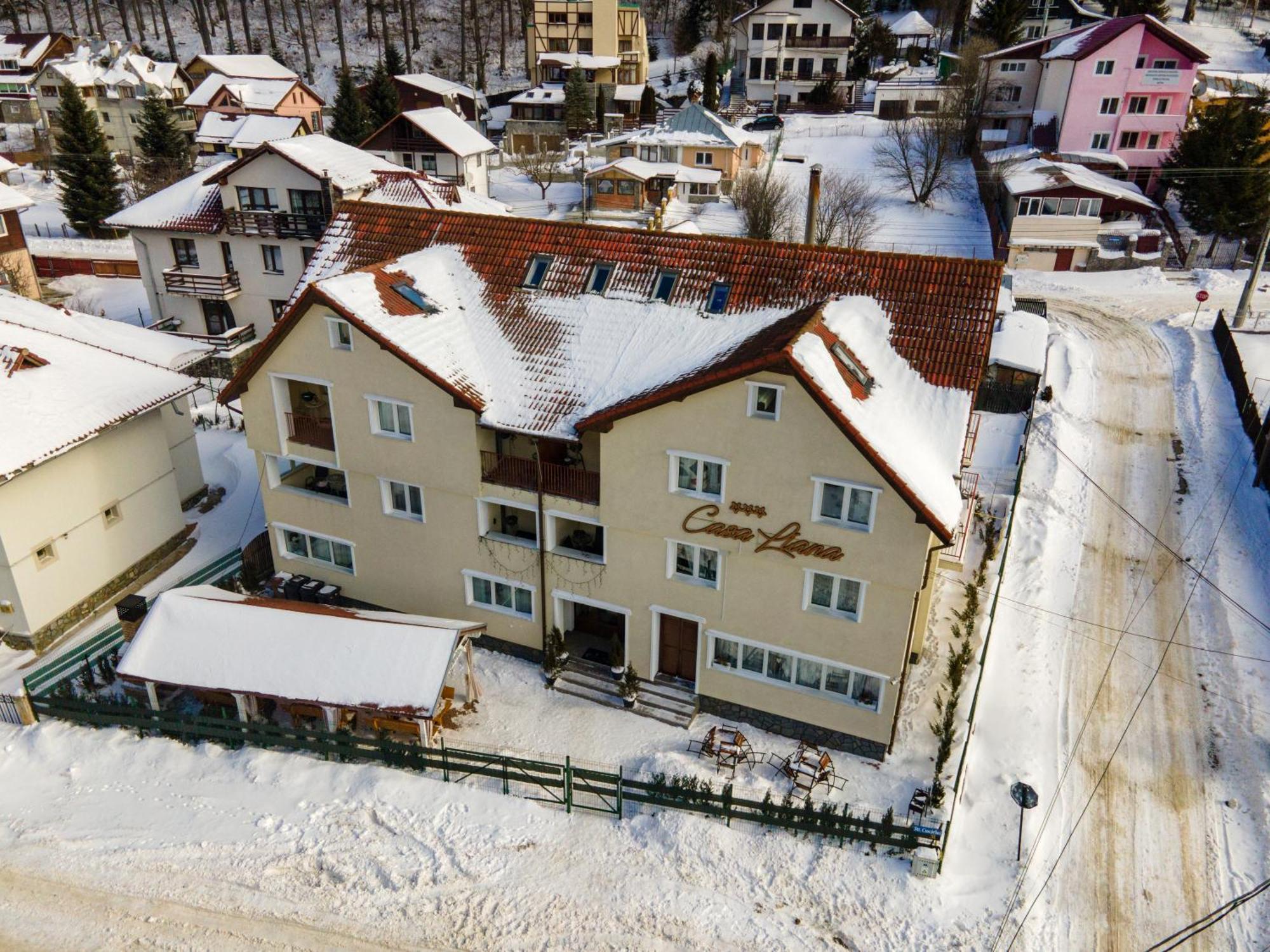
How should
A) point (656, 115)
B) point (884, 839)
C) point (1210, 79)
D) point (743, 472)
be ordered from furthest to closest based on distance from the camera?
point (656, 115)
point (1210, 79)
point (743, 472)
point (884, 839)

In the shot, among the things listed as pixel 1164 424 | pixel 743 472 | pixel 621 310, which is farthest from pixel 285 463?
pixel 1164 424

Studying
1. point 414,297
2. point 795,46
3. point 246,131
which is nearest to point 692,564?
point 414,297

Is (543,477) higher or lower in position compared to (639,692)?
higher

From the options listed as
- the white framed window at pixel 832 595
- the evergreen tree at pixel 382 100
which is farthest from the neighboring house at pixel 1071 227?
the evergreen tree at pixel 382 100

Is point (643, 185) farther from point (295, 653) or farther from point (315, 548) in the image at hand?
point (295, 653)

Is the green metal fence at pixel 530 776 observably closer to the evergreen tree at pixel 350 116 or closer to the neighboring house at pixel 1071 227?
the neighboring house at pixel 1071 227

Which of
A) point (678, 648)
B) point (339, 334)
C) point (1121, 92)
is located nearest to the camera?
point (339, 334)

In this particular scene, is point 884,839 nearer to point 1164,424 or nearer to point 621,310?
point 621,310
